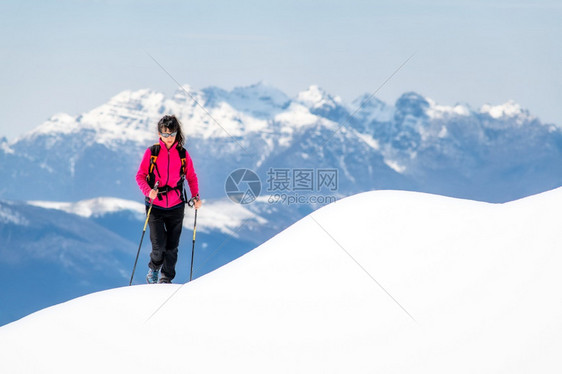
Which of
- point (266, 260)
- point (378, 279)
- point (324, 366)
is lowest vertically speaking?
point (324, 366)

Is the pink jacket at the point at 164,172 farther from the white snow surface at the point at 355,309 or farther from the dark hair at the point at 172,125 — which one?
the white snow surface at the point at 355,309

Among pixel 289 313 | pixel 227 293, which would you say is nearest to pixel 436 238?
pixel 289 313

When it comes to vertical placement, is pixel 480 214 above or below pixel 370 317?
above

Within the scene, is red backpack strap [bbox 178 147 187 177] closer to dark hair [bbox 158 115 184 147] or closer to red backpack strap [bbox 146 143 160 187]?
dark hair [bbox 158 115 184 147]

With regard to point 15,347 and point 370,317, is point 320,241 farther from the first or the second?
point 15,347

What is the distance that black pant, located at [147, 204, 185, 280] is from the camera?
7758 millimetres

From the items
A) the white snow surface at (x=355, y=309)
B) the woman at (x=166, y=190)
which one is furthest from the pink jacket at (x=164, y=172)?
the white snow surface at (x=355, y=309)

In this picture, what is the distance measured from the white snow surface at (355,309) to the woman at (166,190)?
1360 millimetres

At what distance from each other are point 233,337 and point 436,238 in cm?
203

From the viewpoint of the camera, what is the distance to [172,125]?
24.8 feet

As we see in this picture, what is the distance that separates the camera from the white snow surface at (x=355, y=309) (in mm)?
4910

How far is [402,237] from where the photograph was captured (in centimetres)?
606

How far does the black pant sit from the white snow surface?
132 cm

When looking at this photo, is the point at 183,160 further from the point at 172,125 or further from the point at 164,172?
the point at 172,125
